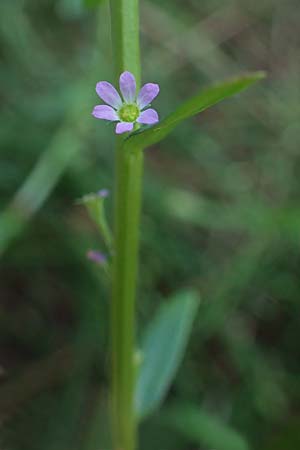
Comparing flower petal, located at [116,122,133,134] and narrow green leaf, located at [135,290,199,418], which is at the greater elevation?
flower petal, located at [116,122,133,134]

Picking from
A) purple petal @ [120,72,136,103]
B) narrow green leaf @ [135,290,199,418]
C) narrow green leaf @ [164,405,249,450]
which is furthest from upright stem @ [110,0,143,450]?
narrow green leaf @ [164,405,249,450]

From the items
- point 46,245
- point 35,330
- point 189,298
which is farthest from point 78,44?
point 189,298

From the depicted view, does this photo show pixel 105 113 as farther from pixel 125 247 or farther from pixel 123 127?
pixel 125 247

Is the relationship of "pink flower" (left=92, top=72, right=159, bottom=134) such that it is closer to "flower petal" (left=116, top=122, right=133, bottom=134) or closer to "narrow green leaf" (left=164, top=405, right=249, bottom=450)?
"flower petal" (left=116, top=122, right=133, bottom=134)

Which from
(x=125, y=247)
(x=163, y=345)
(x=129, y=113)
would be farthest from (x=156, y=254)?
(x=129, y=113)

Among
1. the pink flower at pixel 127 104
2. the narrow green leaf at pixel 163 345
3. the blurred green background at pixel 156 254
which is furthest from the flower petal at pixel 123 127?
the blurred green background at pixel 156 254

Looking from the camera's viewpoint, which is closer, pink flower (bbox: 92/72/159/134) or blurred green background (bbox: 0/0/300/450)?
pink flower (bbox: 92/72/159/134)

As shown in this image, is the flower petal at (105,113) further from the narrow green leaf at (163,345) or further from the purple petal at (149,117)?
the narrow green leaf at (163,345)

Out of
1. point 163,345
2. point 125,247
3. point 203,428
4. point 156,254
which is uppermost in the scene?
point 156,254
